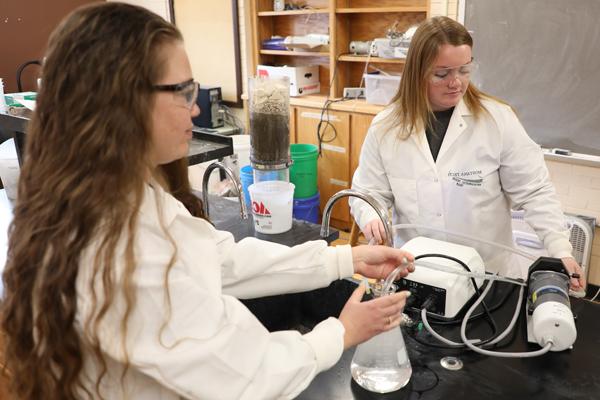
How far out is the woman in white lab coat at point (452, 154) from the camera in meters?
1.62

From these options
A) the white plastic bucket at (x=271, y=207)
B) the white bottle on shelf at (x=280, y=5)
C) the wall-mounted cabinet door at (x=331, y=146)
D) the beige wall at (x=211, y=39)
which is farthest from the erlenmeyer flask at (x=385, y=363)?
the beige wall at (x=211, y=39)

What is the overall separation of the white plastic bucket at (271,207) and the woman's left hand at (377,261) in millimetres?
531

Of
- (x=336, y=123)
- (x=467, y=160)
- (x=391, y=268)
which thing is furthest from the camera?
(x=336, y=123)

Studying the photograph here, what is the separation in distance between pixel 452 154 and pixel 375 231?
44cm

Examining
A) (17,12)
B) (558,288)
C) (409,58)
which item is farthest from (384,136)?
(17,12)

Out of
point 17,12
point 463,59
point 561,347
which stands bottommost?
point 561,347

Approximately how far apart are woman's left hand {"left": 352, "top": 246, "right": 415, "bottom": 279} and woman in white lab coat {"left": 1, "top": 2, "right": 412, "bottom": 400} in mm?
390

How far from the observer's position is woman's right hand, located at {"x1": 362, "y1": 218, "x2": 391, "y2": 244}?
145 centimetres

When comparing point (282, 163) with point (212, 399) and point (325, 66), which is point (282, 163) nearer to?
point (212, 399)

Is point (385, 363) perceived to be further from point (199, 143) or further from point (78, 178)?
point (199, 143)

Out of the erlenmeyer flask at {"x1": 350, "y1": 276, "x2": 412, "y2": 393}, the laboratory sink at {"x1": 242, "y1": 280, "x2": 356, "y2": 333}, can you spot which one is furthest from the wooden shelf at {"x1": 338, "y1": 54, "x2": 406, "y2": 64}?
the erlenmeyer flask at {"x1": 350, "y1": 276, "x2": 412, "y2": 393}

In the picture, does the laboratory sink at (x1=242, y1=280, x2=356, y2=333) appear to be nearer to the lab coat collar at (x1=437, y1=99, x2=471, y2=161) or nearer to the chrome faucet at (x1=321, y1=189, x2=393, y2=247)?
the chrome faucet at (x1=321, y1=189, x2=393, y2=247)

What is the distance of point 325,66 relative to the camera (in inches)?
159

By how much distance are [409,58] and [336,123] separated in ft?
6.57
